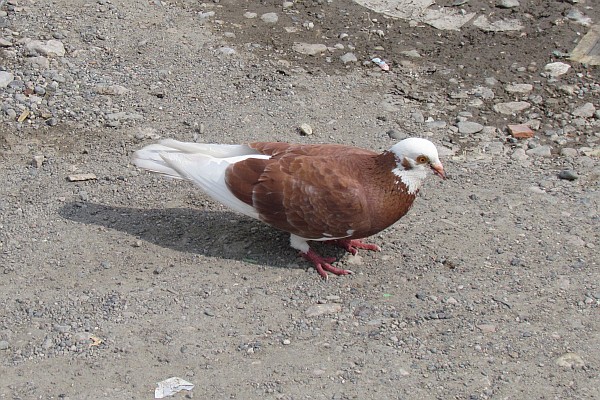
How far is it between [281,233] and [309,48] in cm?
264

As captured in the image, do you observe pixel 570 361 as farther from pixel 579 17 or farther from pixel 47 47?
pixel 47 47

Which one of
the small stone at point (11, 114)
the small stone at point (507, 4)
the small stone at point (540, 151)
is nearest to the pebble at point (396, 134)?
the small stone at point (540, 151)

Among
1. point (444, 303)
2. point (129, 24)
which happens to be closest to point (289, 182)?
point (444, 303)

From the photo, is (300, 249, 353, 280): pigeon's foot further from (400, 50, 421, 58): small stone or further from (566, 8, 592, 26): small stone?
(566, 8, 592, 26): small stone

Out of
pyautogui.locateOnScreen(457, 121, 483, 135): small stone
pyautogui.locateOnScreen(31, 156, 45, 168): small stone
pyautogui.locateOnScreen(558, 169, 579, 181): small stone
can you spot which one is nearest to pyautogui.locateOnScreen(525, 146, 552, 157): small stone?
pyautogui.locateOnScreen(558, 169, 579, 181): small stone

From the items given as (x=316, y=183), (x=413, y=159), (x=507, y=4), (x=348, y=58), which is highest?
(x=413, y=159)

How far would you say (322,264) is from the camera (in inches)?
216

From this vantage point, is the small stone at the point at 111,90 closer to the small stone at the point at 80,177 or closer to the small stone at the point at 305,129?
the small stone at the point at 80,177

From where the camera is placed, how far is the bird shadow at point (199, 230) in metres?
5.58

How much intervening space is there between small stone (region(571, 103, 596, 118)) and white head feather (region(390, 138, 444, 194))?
238cm

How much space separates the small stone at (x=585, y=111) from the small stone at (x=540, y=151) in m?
0.60

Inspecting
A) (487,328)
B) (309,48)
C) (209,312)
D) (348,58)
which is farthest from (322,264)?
(309,48)

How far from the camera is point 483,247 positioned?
18.5 ft

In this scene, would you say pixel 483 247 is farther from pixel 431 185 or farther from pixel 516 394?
pixel 516 394
